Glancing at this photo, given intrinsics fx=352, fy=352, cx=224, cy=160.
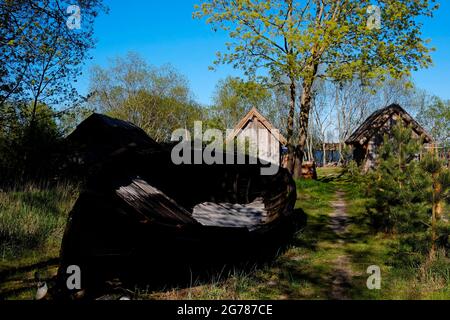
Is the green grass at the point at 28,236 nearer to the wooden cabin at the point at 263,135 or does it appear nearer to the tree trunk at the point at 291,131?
the tree trunk at the point at 291,131

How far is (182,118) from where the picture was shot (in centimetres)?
4488

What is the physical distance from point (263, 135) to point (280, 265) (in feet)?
69.5

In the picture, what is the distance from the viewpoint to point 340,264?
25.5 ft

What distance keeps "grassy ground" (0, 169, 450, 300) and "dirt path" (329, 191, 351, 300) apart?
0.02m

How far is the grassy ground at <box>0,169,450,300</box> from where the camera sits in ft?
19.4

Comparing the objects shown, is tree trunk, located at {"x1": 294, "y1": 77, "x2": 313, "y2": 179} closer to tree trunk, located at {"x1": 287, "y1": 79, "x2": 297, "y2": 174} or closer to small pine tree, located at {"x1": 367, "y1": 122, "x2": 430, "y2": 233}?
tree trunk, located at {"x1": 287, "y1": 79, "x2": 297, "y2": 174}

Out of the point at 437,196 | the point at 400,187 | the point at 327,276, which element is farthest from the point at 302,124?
the point at 327,276

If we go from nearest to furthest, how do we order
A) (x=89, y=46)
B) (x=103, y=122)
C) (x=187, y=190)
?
(x=187, y=190) < (x=89, y=46) < (x=103, y=122)

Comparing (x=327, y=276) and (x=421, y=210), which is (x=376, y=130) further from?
(x=327, y=276)

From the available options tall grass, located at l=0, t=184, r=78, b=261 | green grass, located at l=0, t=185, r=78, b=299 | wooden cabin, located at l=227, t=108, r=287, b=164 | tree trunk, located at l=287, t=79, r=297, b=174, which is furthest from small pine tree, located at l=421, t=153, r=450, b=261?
wooden cabin, located at l=227, t=108, r=287, b=164

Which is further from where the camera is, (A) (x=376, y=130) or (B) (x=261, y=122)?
(B) (x=261, y=122)

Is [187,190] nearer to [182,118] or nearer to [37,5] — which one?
[37,5]
